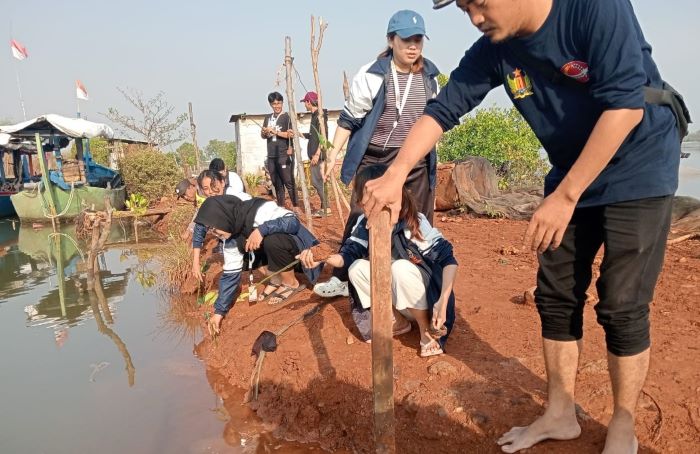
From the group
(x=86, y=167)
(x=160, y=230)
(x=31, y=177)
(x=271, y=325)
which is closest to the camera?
(x=271, y=325)

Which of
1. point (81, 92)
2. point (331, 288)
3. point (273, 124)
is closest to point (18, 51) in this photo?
point (81, 92)

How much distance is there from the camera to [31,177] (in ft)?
50.6

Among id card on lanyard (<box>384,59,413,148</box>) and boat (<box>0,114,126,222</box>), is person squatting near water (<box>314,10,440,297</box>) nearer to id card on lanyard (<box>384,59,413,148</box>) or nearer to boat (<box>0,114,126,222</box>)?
id card on lanyard (<box>384,59,413,148</box>)

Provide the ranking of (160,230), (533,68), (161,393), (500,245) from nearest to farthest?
(533,68)
(161,393)
(500,245)
(160,230)

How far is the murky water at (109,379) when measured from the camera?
2.94 m

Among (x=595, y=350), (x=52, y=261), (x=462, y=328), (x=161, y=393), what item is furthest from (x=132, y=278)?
(x=595, y=350)

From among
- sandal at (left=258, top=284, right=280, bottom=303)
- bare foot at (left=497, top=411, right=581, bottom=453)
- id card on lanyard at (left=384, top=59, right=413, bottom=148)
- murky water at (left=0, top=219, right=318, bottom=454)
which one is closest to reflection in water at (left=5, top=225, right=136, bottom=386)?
murky water at (left=0, top=219, right=318, bottom=454)

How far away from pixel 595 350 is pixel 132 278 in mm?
5873

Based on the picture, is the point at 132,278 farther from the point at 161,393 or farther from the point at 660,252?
the point at 660,252

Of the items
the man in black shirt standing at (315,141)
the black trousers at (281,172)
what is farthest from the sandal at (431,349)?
the black trousers at (281,172)

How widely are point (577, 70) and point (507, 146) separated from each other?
863 centimetres

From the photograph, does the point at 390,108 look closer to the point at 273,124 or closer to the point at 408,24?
the point at 408,24

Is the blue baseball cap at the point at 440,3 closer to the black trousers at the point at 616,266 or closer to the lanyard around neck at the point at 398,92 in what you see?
the black trousers at the point at 616,266

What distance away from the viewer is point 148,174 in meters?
13.7
